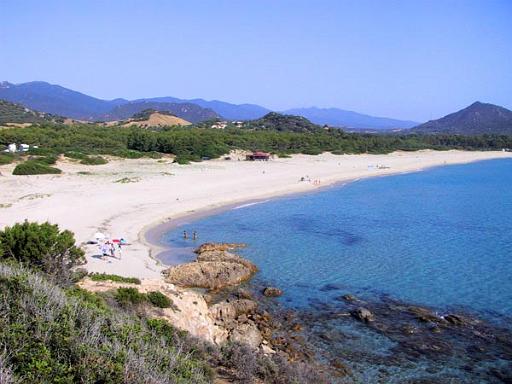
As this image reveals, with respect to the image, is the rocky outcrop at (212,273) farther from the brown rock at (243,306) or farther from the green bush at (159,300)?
the green bush at (159,300)

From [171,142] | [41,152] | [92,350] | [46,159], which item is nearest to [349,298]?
[92,350]

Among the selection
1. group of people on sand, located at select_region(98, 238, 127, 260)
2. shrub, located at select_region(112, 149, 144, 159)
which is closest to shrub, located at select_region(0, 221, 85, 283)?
group of people on sand, located at select_region(98, 238, 127, 260)

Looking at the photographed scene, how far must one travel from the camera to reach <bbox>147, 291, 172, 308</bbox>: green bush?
38.0 feet

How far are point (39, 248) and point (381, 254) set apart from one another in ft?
45.9

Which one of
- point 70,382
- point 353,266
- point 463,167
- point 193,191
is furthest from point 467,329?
point 463,167

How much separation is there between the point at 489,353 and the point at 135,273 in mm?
10631

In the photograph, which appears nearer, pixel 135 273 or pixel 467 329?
pixel 467 329

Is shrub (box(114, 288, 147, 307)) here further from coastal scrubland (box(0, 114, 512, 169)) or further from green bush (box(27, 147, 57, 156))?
green bush (box(27, 147, 57, 156))

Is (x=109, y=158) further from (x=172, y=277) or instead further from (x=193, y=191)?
(x=172, y=277)

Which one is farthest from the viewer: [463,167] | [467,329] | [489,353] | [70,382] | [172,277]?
[463,167]

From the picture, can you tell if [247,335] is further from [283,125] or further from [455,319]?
[283,125]

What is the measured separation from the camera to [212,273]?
1714cm

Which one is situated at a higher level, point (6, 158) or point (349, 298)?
point (6, 158)

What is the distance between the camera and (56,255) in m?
12.6
